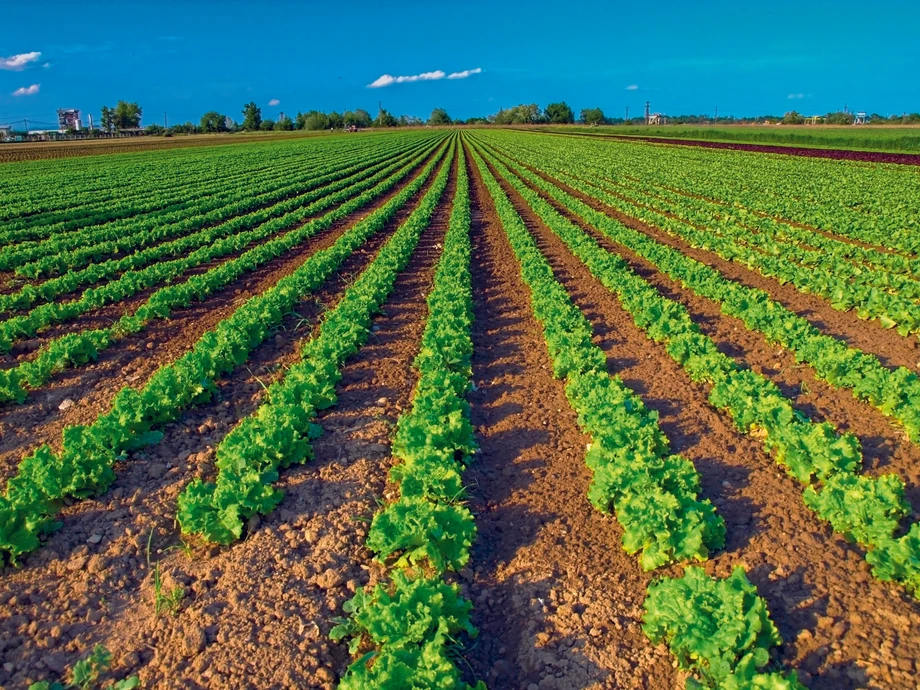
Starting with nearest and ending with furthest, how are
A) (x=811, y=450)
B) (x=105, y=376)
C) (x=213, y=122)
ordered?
(x=811, y=450) → (x=105, y=376) → (x=213, y=122)

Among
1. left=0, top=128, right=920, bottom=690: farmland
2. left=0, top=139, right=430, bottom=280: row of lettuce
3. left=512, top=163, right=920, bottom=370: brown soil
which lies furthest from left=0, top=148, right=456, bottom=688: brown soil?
left=0, top=139, right=430, bottom=280: row of lettuce

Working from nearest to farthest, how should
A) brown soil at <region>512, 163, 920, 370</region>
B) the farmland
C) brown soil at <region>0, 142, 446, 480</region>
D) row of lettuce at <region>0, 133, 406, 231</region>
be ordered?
the farmland < brown soil at <region>0, 142, 446, 480</region> < brown soil at <region>512, 163, 920, 370</region> < row of lettuce at <region>0, 133, 406, 231</region>

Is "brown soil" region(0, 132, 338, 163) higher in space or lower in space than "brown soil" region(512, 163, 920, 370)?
higher

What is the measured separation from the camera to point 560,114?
187 m

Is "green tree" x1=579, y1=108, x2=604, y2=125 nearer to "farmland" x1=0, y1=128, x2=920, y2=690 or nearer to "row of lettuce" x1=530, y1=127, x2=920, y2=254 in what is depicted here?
"row of lettuce" x1=530, y1=127, x2=920, y2=254

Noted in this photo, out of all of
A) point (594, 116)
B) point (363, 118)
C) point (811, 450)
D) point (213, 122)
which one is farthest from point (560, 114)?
point (811, 450)

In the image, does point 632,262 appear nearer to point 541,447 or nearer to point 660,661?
point 541,447

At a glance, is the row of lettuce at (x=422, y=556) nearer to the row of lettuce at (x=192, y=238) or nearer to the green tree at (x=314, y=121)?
the row of lettuce at (x=192, y=238)

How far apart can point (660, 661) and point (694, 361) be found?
527 cm

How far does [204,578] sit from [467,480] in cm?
270

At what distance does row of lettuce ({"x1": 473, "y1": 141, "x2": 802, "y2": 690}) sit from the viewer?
13.6 feet

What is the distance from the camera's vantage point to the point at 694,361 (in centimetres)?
888

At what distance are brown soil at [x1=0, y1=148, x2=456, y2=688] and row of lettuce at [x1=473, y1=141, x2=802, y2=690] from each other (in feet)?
7.80

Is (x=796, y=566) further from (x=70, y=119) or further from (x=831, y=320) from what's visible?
(x=70, y=119)
